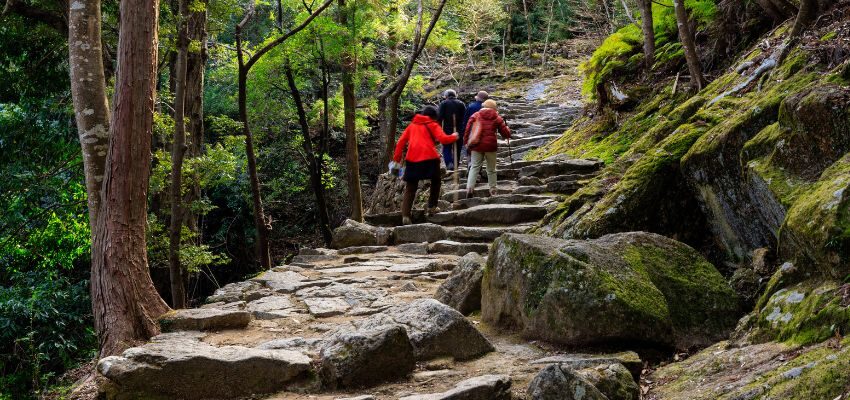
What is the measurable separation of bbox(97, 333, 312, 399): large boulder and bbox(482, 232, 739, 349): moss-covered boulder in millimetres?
1622

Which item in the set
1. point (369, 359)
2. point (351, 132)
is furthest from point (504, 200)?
point (369, 359)

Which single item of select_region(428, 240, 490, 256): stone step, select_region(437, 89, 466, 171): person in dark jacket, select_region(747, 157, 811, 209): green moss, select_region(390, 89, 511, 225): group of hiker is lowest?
select_region(428, 240, 490, 256): stone step

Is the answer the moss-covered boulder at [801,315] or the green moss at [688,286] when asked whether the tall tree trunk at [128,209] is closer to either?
the green moss at [688,286]

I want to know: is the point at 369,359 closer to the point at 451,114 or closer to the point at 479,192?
the point at 479,192

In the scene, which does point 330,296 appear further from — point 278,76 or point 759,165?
point 278,76

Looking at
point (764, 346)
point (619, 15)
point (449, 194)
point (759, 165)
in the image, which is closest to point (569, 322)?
point (764, 346)

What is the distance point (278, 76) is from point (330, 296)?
9.97 metres

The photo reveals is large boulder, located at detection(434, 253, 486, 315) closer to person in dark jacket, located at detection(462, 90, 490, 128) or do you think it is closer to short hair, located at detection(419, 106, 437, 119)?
short hair, located at detection(419, 106, 437, 119)

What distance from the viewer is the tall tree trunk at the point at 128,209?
5840mm

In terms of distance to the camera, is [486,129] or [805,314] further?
[486,129]

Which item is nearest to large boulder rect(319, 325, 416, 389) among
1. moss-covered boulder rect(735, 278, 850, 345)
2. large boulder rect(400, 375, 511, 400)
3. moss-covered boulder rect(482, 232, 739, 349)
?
large boulder rect(400, 375, 511, 400)

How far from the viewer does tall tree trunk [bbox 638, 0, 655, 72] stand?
11.8 metres

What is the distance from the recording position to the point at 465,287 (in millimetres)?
5719

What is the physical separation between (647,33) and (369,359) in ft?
34.0
